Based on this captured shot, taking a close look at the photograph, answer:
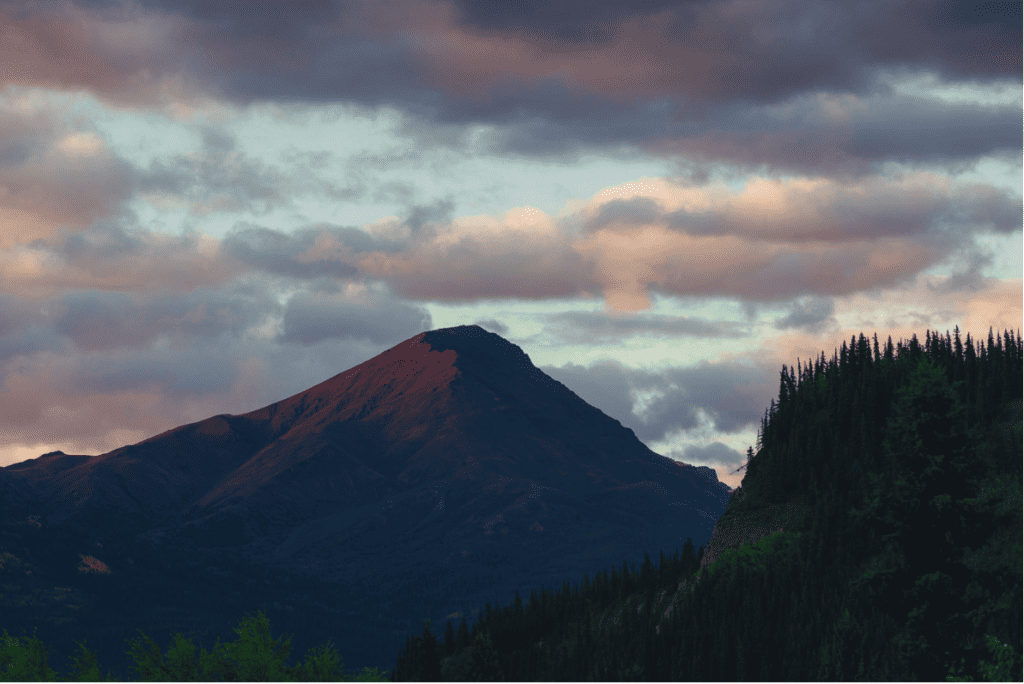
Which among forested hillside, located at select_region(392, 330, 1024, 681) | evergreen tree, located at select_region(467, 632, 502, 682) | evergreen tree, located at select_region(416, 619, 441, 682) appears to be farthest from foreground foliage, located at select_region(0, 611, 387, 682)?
evergreen tree, located at select_region(416, 619, 441, 682)

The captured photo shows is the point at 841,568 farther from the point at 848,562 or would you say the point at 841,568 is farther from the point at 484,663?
the point at 484,663

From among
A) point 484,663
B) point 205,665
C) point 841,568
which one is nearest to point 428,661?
point 484,663

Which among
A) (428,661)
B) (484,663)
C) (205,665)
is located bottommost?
(428,661)

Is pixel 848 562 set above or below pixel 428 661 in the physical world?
above

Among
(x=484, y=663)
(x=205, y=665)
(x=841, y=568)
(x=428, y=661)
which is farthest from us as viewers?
(x=428, y=661)

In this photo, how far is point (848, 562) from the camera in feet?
465

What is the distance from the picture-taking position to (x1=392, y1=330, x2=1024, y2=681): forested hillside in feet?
268

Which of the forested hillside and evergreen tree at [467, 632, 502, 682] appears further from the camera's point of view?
evergreen tree at [467, 632, 502, 682]

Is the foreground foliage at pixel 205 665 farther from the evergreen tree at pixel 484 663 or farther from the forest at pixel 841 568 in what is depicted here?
the evergreen tree at pixel 484 663

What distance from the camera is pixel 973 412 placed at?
14200 cm

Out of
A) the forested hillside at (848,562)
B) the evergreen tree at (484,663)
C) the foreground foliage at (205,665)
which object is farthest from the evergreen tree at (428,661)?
the foreground foliage at (205,665)

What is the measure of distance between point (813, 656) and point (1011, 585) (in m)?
34.8

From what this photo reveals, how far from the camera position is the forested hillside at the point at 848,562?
8162cm

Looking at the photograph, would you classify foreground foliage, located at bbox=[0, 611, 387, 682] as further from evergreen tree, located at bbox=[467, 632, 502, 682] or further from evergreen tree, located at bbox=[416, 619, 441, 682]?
evergreen tree, located at bbox=[416, 619, 441, 682]
